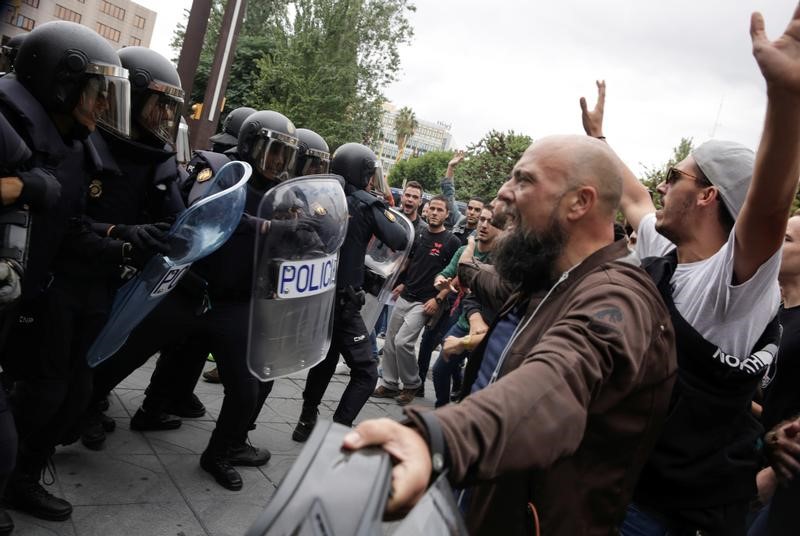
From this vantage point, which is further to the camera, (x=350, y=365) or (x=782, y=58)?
(x=350, y=365)

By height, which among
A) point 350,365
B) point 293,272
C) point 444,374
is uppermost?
point 293,272

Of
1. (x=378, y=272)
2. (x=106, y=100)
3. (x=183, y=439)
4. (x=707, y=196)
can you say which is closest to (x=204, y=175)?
(x=106, y=100)

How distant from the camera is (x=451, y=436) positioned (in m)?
1.09

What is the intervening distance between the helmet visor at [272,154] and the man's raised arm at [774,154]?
2830mm

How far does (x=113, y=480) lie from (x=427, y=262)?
4.08 metres

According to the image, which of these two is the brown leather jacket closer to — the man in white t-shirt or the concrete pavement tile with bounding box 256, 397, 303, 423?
the man in white t-shirt

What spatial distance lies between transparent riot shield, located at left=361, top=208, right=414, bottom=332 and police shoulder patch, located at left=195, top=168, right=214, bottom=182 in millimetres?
1796

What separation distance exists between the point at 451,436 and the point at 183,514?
9.10 feet

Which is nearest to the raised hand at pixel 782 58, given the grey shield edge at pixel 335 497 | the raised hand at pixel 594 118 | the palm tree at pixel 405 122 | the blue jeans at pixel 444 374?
the grey shield edge at pixel 335 497

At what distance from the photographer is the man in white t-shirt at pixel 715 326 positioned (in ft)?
5.38

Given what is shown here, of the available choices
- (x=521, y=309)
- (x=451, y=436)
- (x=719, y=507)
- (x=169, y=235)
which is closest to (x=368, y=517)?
(x=451, y=436)

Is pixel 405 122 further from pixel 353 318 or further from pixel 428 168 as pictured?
pixel 353 318

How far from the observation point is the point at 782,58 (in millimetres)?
1380

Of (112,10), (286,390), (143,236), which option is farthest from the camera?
(112,10)
